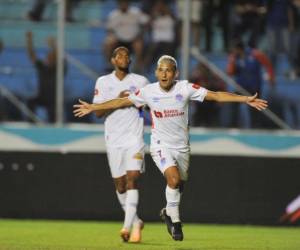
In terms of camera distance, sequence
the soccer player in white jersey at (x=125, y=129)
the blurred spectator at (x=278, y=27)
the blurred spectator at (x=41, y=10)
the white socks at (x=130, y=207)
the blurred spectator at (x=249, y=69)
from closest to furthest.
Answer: the white socks at (x=130, y=207)
the soccer player in white jersey at (x=125, y=129)
the blurred spectator at (x=249, y=69)
the blurred spectator at (x=278, y=27)
the blurred spectator at (x=41, y=10)

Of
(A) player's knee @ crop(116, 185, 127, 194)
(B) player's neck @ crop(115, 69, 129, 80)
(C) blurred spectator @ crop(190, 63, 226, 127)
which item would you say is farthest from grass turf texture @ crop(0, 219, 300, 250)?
(B) player's neck @ crop(115, 69, 129, 80)

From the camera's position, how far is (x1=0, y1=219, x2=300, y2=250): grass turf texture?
34.6 ft

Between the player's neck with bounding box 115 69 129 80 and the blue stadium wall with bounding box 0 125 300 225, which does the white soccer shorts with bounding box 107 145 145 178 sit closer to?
the player's neck with bounding box 115 69 129 80

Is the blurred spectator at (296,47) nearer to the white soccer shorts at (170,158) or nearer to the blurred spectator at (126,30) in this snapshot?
the blurred spectator at (126,30)

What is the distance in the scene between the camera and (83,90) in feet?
50.1

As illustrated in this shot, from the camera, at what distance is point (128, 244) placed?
1080 centimetres

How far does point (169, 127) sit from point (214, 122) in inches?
186

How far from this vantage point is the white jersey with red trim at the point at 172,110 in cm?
1026

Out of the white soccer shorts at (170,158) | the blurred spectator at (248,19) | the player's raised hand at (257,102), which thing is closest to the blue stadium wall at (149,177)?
the blurred spectator at (248,19)

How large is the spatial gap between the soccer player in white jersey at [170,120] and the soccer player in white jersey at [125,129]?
3.08 feet

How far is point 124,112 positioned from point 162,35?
4406 mm

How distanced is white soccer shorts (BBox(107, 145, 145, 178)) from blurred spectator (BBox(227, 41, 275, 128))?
3.70 m

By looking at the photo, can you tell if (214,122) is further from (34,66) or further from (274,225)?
(34,66)

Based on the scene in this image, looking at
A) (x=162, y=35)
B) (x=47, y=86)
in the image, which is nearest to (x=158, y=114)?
(x=47, y=86)
